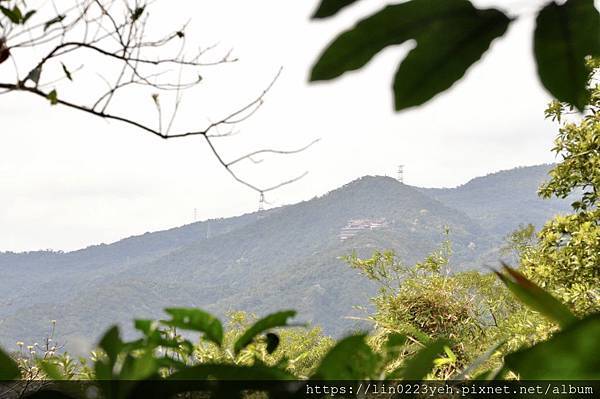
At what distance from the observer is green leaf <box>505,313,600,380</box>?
20 cm

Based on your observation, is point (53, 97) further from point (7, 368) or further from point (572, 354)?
point (572, 354)

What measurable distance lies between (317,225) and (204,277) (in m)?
16.9

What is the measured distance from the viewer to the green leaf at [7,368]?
258 mm

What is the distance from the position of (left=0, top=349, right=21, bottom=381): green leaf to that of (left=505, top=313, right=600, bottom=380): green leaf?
0.19m

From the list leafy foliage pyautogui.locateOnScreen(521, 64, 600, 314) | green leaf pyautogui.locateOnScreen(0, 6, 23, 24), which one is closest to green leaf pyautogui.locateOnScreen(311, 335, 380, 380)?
green leaf pyautogui.locateOnScreen(0, 6, 23, 24)

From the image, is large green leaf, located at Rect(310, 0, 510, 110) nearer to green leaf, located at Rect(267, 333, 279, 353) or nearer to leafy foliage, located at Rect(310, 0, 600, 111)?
leafy foliage, located at Rect(310, 0, 600, 111)

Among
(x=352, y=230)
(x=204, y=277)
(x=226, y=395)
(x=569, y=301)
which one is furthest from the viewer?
(x=204, y=277)

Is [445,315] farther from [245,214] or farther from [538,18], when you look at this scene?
[245,214]

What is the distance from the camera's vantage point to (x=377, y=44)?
311 mm

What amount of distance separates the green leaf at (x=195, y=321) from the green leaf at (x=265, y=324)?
14mm

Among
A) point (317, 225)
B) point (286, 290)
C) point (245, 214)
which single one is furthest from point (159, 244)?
point (286, 290)

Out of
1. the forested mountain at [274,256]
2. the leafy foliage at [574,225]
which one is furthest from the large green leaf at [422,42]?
the forested mountain at [274,256]

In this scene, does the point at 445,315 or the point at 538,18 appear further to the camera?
the point at 445,315

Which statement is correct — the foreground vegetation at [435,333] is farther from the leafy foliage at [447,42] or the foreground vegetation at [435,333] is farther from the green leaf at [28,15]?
the green leaf at [28,15]
